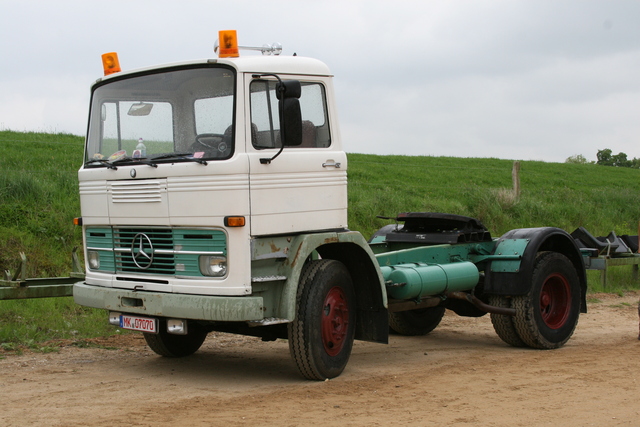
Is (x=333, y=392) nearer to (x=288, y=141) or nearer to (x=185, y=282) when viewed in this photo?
(x=185, y=282)

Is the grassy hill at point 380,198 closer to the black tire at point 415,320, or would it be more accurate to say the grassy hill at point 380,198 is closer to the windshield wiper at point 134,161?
the windshield wiper at point 134,161

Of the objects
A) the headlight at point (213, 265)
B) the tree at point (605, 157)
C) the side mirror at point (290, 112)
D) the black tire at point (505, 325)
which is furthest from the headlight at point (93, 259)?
the tree at point (605, 157)

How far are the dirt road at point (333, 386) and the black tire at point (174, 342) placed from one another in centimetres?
12

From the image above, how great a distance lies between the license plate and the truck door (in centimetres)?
124

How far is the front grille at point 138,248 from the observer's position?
6.56 metres

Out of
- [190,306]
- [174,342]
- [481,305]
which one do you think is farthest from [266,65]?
[481,305]

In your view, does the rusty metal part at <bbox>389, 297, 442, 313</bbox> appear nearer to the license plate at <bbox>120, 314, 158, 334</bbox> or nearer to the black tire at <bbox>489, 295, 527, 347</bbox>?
the black tire at <bbox>489, 295, 527, 347</bbox>

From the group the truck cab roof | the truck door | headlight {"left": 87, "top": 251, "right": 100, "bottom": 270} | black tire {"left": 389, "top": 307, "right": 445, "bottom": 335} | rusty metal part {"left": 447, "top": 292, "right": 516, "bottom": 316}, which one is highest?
the truck cab roof

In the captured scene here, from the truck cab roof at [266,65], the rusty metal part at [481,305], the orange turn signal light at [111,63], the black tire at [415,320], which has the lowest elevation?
the black tire at [415,320]

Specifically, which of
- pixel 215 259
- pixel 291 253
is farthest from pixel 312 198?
pixel 215 259

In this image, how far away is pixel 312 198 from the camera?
6.95 meters

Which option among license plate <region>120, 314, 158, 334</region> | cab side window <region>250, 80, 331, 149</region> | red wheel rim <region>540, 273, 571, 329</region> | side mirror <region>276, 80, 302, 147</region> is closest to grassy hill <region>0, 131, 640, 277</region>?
license plate <region>120, 314, 158, 334</region>

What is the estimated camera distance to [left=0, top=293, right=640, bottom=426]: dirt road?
5.58 m

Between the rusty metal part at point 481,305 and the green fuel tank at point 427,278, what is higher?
the green fuel tank at point 427,278
